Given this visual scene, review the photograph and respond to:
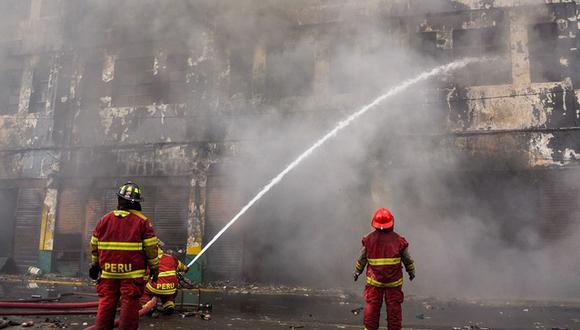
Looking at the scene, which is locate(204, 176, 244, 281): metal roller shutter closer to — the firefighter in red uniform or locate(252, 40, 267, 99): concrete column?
locate(252, 40, 267, 99): concrete column

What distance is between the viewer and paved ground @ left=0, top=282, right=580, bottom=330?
5.37 metres

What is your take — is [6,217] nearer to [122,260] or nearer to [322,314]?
[322,314]

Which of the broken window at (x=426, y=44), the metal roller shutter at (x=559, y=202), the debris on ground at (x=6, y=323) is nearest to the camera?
the debris on ground at (x=6, y=323)

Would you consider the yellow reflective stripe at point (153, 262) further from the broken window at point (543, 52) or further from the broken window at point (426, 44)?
the broken window at point (543, 52)

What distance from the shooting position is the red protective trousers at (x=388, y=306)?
4.11 m

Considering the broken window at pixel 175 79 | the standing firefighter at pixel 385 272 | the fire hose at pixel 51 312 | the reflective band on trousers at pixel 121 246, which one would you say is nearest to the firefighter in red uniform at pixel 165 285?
the fire hose at pixel 51 312

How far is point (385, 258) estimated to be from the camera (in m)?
Result: 4.20

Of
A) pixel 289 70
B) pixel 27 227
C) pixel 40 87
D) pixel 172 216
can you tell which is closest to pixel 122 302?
pixel 172 216

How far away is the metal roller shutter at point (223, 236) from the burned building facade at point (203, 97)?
0.04 metres

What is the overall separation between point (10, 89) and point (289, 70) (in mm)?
8914

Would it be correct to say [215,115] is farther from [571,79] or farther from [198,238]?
[571,79]

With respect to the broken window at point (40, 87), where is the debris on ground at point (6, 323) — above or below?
below

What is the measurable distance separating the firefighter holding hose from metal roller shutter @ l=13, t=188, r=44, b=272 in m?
8.38

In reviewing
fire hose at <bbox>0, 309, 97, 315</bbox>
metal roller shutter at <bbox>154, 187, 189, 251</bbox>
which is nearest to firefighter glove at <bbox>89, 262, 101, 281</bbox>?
fire hose at <bbox>0, 309, 97, 315</bbox>
